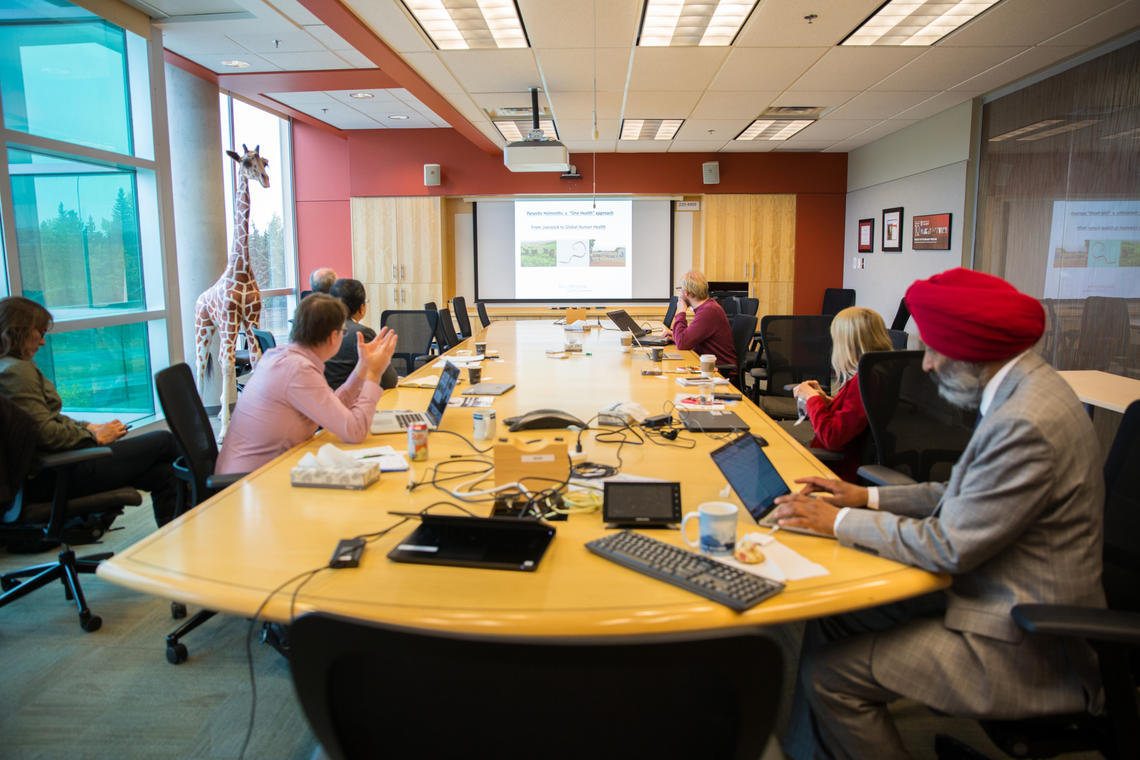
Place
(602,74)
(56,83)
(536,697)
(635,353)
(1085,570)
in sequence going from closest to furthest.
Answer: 1. (536,697)
2. (1085,570)
3. (56,83)
4. (635,353)
5. (602,74)

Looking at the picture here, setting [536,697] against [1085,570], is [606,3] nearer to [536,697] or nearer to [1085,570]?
[1085,570]

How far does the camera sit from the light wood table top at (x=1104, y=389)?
2936 mm

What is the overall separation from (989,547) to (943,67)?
514cm

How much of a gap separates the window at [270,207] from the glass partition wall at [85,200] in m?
2.14

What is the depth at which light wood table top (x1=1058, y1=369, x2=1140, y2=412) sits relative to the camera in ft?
9.63

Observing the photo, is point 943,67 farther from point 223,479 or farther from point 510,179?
point 223,479

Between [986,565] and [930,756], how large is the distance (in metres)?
0.83

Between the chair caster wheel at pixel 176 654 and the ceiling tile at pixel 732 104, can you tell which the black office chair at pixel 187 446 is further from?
the ceiling tile at pixel 732 104

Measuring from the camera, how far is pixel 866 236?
344 inches

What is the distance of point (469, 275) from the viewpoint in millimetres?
9859

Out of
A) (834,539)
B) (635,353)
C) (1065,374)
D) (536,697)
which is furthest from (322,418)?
(1065,374)

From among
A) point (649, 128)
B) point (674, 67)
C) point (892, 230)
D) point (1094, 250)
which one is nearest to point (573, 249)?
point (649, 128)

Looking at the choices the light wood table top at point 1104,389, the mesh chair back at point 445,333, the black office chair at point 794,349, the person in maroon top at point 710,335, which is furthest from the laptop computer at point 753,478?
the mesh chair back at point 445,333

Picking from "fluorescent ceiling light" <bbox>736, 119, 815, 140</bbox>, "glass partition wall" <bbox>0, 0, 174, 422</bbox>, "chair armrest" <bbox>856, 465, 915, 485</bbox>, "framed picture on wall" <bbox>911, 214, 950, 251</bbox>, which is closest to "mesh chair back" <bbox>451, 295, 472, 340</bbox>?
"glass partition wall" <bbox>0, 0, 174, 422</bbox>
